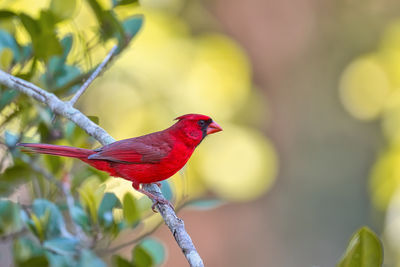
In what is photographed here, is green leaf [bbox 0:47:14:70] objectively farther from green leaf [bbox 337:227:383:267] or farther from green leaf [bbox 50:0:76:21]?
green leaf [bbox 337:227:383:267]

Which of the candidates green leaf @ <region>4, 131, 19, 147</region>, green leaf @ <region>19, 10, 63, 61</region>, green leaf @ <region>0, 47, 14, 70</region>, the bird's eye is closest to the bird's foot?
Result: the bird's eye

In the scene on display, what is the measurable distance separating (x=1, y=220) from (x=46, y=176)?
0.31 m

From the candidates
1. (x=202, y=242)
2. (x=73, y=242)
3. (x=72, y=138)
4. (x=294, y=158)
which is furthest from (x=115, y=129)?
(x=73, y=242)

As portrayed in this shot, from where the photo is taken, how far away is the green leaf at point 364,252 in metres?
1.73

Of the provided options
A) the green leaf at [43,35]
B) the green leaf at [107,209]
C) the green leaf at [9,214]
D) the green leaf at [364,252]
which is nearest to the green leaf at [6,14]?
the green leaf at [43,35]

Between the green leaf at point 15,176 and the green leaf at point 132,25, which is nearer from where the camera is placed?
the green leaf at point 15,176

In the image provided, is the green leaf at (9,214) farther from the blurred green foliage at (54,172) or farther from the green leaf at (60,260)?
the green leaf at (60,260)

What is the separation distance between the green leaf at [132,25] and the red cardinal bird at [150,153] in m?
0.57

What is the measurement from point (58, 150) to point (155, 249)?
2.22 ft

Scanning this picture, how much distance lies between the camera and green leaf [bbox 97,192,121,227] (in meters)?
2.58

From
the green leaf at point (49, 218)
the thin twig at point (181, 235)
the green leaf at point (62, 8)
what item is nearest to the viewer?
the thin twig at point (181, 235)

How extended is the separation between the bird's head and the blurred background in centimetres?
338

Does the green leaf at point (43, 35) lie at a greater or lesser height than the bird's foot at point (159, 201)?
greater

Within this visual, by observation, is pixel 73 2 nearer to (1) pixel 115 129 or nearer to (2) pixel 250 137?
(1) pixel 115 129
